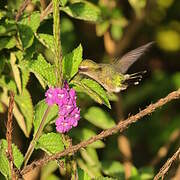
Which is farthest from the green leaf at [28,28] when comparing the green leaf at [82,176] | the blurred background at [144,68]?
the blurred background at [144,68]

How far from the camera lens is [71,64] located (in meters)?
1.44

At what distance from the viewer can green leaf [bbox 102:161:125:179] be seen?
2.13 meters

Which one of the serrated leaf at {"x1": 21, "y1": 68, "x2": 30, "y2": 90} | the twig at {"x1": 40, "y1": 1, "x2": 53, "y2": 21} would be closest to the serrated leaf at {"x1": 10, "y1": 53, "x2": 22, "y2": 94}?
the serrated leaf at {"x1": 21, "y1": 68, "x2": 30, "y2": 90}

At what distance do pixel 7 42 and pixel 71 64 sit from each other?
31 cm

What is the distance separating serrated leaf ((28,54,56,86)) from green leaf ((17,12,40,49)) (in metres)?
0.07

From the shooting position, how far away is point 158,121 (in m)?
3.22

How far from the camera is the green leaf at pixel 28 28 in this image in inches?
63.6

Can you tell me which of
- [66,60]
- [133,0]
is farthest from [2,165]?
[133,0]

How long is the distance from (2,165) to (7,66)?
447mm

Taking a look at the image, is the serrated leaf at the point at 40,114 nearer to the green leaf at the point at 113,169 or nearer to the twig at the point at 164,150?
the green leaf at the point at 113,169

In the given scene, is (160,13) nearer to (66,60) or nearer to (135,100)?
(135,100)

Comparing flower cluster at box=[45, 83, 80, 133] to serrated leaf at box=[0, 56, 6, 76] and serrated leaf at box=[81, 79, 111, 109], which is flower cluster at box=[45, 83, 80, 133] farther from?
serrated leaf at box=[0, 56, 6, 76]

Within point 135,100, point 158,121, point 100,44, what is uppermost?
point 100,44

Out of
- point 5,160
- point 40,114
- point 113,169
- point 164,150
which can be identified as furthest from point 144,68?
point 5,160
